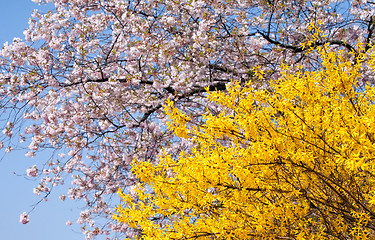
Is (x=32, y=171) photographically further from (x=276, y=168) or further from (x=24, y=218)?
(x=276, y=168)

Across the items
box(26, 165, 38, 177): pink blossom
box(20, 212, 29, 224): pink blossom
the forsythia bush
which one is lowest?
the forsythia bush

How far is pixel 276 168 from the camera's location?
3520mm

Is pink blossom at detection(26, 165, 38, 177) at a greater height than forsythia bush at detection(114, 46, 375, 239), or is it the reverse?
pink blossom at detection(26, 165, 38, 177)

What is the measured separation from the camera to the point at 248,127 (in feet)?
11.2

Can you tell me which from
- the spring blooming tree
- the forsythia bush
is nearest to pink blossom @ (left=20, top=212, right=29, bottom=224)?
the spring blooming tree

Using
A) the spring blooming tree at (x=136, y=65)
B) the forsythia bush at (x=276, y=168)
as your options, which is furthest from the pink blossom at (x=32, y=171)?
the forsythia bush at (x=276, y=168)

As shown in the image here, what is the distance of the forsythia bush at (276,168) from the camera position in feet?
11.2

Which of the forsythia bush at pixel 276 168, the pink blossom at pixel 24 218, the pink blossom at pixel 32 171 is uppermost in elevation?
the pink blossom at pixel 32 171

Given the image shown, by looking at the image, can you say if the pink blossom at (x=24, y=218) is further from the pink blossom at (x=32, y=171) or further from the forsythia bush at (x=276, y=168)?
the forsythia bush at (x=276, y=168)

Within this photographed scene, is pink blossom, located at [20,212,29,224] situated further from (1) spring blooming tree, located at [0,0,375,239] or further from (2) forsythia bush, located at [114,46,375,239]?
(2) forsythia bush, located at [114,46,375,239]

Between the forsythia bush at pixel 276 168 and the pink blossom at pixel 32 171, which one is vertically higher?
the pink blossom at pixel 32 171

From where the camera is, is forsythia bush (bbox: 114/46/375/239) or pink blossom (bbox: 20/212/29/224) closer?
forsythia bush (bbox: 114/46/375/239)

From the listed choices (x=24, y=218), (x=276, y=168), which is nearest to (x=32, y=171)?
(x=24, y=218)

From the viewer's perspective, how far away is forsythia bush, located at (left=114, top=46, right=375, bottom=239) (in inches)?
134
